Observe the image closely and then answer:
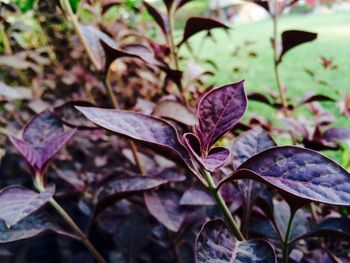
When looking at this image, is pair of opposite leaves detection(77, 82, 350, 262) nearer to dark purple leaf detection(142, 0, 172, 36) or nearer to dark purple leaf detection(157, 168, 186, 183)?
dark purple leaf detection(157, 168, 186, 183)

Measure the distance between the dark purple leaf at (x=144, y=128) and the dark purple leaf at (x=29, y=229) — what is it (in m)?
0.29

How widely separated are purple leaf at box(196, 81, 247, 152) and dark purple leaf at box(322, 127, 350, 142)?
17.5 inches

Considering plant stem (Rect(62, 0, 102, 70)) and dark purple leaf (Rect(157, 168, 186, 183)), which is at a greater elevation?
plant stem (Rect(62, 0, 102, 70))

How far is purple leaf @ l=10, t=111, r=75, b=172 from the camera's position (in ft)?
2.48

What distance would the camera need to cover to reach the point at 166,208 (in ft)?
2.87

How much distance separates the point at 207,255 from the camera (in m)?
0.52

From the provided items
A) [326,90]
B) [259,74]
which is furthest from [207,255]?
[259,74]

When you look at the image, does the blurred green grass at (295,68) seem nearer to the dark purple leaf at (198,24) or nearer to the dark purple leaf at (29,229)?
the dark purple leaf at (198,24)

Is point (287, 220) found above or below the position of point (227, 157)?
below

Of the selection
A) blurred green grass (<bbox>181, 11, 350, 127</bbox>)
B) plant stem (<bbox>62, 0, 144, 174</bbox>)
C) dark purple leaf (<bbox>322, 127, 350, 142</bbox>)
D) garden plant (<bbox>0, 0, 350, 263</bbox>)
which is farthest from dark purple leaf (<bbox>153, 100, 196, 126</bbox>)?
blurred green grass (<bbox>181, 11, 350, 127</bbox>)

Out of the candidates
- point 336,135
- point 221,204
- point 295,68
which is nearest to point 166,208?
point 221,204

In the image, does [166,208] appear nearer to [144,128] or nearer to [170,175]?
[170,175]

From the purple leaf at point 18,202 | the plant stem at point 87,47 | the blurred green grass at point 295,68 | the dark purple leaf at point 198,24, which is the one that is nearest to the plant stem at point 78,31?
the plant stem at point 87,47

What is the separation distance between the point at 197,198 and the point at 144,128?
32 cm
